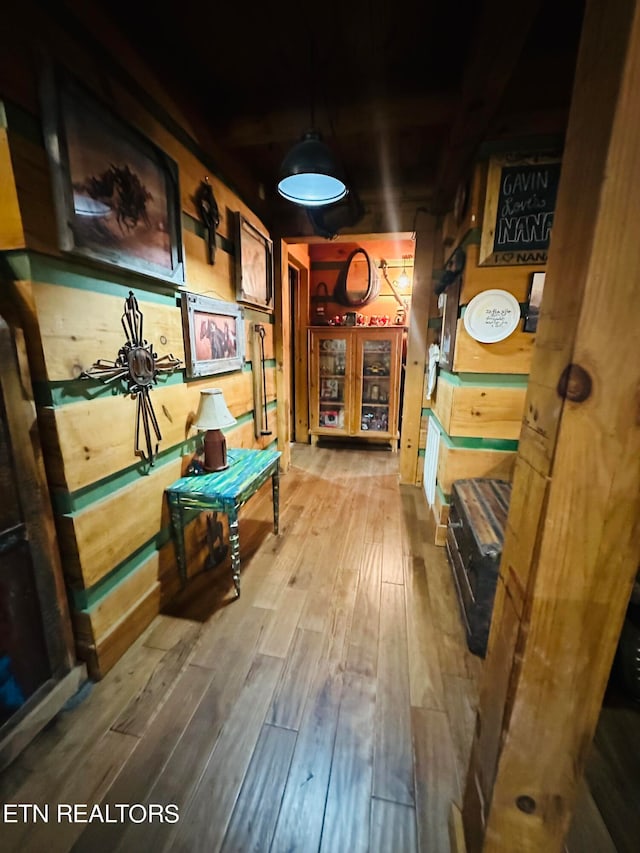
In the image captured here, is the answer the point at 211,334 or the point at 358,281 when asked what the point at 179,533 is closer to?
the point at 211,334

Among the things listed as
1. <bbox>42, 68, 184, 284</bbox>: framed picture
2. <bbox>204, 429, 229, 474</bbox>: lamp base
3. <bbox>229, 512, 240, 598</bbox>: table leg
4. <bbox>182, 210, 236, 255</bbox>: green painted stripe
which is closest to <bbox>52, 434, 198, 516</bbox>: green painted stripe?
<bbox>204, 429, 229, 474</bbox>: lamp base

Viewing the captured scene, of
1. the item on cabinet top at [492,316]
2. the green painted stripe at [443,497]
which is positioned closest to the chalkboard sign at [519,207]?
the item on cabinet top at [492,316]

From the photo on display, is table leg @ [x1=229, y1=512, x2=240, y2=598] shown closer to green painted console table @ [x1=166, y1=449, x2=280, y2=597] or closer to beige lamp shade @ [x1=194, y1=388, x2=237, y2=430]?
green painted console table @ [x1=166, y1=449, x2=280, y2=597]

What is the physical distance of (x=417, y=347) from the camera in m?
3.07

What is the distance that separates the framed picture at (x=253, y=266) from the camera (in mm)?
2268

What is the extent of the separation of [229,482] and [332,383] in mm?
2769

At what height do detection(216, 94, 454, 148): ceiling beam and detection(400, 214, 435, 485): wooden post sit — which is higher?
detection(216, 94, 454, 148): ceiling beam

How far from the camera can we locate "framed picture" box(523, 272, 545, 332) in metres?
1.81

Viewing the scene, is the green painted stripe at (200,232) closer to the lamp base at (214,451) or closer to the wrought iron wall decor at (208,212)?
the wrought iron wall decor at (208,212)

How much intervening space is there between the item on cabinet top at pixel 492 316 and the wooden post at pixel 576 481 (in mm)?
1463

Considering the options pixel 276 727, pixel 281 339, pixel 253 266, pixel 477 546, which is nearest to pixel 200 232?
pixel 253 266

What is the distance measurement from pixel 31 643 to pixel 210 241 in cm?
199

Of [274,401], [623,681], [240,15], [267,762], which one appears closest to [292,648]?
[267,762]

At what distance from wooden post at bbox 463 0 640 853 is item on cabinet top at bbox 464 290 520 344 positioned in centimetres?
146
